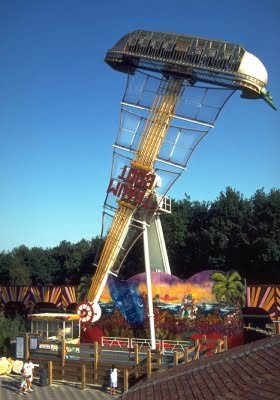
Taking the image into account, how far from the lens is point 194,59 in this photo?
29.4 m

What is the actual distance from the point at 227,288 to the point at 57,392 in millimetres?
11411

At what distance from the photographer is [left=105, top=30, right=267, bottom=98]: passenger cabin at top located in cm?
2873

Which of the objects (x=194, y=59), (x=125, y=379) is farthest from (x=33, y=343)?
(x=194, y=59)

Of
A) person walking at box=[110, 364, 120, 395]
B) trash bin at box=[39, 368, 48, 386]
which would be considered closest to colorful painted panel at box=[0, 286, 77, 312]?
trash bin at box=[39, 368, 48, 386]

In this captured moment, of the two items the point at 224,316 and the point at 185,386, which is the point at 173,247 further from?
the point at 185,386

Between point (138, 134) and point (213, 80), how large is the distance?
5.66 meters

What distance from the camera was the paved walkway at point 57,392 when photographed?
2172 centimetres

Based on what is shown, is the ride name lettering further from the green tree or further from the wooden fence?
the green tree

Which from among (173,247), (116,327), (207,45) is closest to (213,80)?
(207,45)

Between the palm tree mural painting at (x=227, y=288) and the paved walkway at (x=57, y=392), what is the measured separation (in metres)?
9.11

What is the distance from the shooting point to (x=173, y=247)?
47.1 meters

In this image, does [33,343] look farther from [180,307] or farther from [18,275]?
[18,275]

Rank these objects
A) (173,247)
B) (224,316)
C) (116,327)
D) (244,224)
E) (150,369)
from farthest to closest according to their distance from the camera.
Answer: (173,247)
(244,224)
(116,327)
(224,316)
(150,369)

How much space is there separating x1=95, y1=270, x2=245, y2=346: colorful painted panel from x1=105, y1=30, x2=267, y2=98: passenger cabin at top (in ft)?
36.7
